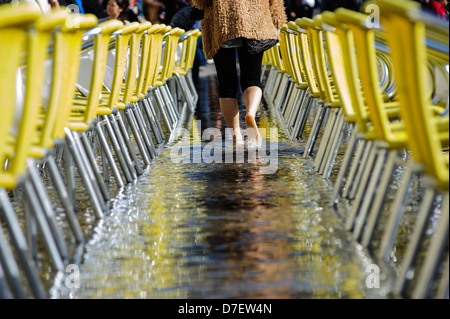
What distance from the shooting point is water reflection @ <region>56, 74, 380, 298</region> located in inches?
117

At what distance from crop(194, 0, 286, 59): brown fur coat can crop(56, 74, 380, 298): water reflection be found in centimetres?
126

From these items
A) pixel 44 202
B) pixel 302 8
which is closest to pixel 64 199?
pixel 44 202

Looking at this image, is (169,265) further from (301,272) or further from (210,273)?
(301,272)

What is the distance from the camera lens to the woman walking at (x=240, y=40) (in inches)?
244

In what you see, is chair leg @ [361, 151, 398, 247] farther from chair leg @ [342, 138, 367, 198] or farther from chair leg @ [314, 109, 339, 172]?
chair leg @ [314, 109, 339, 172]

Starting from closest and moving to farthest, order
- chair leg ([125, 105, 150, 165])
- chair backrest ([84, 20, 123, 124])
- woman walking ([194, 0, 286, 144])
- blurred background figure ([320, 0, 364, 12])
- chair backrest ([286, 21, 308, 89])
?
1. chair backrest ([84, 20, 123, 124])
2. chair leg ([125, 105, 150, 165])
3. woman walking ([194, 0, 286, 144])
4. chair backrest ([286, 21, 308, 89])
5. blurred background figure ([320, 0, 364, 12])

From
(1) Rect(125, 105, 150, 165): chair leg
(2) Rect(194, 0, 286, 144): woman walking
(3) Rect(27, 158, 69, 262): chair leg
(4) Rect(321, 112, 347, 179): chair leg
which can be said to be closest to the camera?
(3) Rect(27, 158, 69, 262): chair leg

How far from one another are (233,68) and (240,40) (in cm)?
26

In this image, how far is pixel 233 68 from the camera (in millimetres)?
6484

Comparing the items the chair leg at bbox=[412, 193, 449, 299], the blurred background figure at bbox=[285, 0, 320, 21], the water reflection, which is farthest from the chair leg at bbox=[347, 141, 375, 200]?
the blurred background figure at bbox=[285, 0, 320, 21]

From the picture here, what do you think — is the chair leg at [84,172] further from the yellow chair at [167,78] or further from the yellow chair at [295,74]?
the yellow chair at [167,78]

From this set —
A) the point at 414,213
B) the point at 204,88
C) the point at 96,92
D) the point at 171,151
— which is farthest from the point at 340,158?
the point at 204,88

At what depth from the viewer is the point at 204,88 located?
13883 mm
